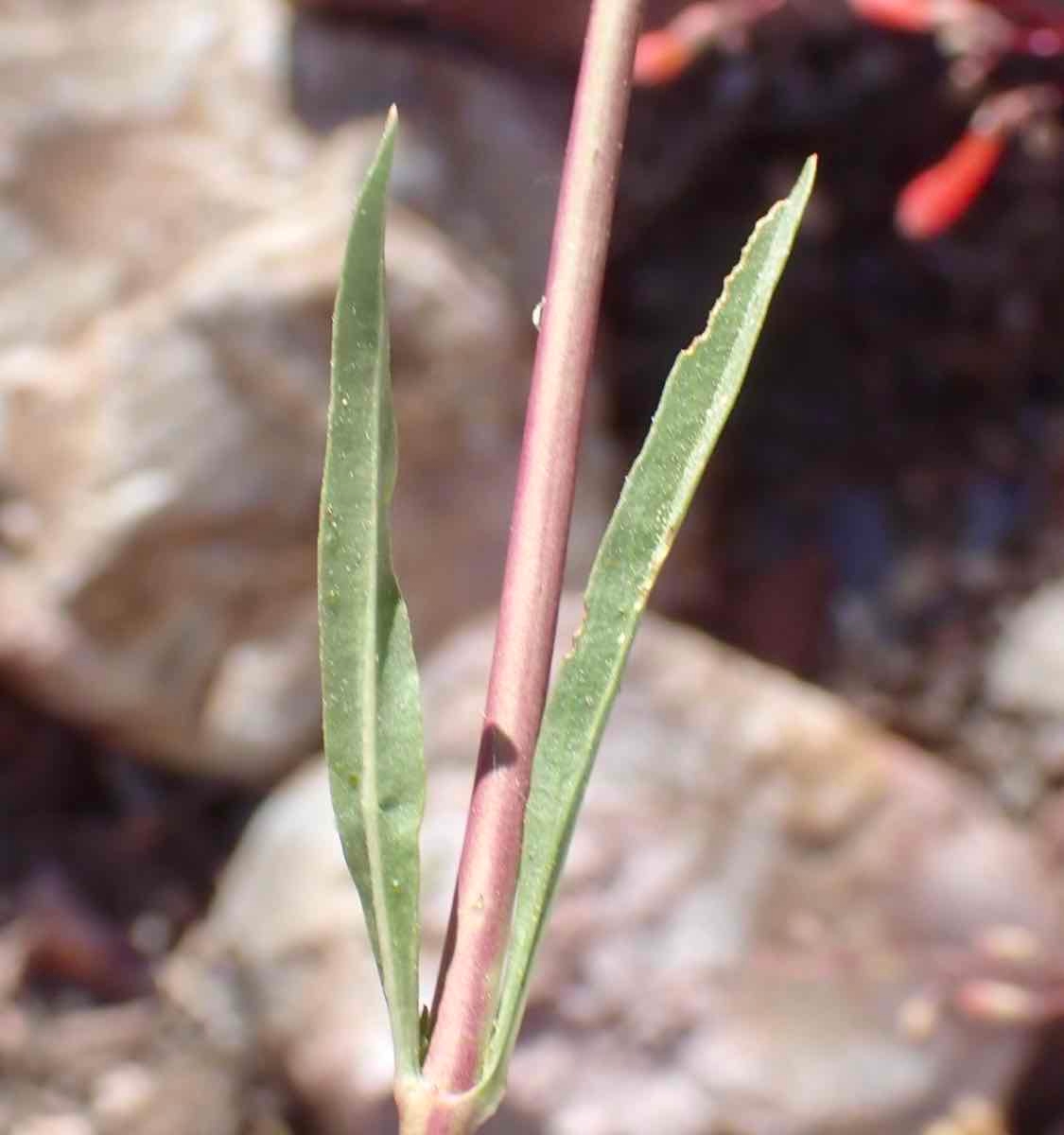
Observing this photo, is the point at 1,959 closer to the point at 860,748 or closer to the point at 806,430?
the point at 860,748

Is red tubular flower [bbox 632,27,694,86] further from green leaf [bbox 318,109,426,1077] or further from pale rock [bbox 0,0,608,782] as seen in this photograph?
green leaf [bbox 318,109,426,1077]

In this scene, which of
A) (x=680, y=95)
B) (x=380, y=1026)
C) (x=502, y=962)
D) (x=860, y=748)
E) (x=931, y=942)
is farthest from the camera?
(x=680, y=95)

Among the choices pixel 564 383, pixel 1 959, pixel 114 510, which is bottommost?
pixel 1 959

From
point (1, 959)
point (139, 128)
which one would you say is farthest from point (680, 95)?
point (1, 959)

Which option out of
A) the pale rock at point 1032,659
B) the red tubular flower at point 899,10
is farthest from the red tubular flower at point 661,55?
the pale rock at point 1032,659

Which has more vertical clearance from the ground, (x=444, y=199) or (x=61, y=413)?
(x=444, y=199)

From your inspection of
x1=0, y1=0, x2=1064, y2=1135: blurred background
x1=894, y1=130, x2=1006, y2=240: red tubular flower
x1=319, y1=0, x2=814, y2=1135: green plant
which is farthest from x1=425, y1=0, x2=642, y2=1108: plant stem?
x1=894, y1=130, x2=1006, y2=240: red tubular flower

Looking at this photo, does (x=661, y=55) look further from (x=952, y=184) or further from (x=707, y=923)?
(x=707, y=923)
